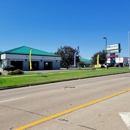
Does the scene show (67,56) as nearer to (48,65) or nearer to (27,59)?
(48,65)

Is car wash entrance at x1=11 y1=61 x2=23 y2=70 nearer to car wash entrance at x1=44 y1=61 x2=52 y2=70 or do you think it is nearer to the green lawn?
car wash entrance at x1=44 y1=61 x2=52 y2=70

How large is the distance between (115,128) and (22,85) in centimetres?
1228

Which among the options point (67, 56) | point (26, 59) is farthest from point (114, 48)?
point (26, 59)

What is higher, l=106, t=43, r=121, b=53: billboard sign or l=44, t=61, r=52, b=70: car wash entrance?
l=106, t=43, r=121, b=53: billboard sign

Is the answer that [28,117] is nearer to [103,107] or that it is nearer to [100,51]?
[103,107]

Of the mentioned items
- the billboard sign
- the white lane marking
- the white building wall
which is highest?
the billboard sign

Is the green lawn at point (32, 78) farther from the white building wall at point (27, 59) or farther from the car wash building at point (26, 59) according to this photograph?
the white building wall at point (27, 59)

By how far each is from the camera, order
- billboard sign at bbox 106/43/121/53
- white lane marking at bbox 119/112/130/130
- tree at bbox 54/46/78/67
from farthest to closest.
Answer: tree at bbox 54/46/78/67
billboard sign at bbox 106/43/121/53
white lane marking at bbox 119/112/130/130

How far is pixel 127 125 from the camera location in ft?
16.2

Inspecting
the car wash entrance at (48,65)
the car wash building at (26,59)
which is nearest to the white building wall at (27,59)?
the car wash building at (26,59)

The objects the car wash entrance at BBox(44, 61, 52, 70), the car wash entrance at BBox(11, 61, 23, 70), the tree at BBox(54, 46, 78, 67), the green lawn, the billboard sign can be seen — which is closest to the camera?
the green lawn

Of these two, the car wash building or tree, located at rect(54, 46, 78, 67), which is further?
tree, located at rect(54, 46, 78, 67)

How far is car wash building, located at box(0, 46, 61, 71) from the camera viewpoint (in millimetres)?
50469

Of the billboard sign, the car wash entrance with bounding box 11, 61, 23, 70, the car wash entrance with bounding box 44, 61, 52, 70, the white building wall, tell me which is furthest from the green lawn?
the billboard sign
